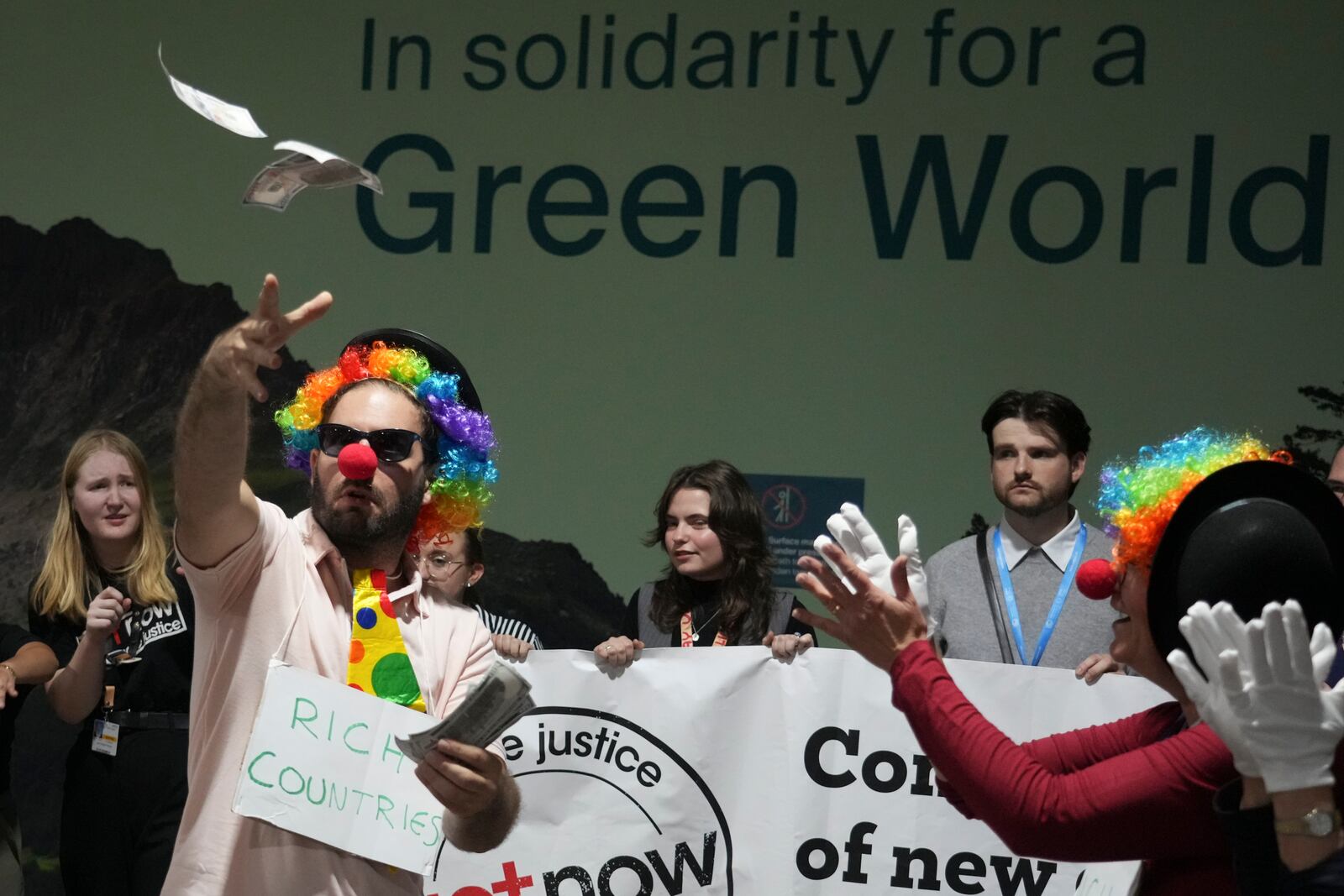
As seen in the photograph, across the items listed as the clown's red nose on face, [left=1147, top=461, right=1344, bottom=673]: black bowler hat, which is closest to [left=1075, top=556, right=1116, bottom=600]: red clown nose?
the clown's red nose on face

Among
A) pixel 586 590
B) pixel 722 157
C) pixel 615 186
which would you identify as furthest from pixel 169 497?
pixel 722 157

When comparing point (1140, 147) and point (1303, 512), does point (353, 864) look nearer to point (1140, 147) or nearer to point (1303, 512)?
point (1303, 512)

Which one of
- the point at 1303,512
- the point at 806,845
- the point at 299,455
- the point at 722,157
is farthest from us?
the point at 722,157

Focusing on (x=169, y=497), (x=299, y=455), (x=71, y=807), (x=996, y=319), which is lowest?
(x=71, y=807)

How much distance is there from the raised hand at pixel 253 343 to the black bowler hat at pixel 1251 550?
1372 millimetres

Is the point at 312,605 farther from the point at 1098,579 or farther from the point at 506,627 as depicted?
the point at 506,627

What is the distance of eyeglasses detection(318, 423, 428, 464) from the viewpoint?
298 centimetres

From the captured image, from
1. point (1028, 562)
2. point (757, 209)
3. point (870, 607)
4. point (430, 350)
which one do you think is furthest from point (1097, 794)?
point (757, 209)

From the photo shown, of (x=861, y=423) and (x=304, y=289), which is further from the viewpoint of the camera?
(x=304, y=289)

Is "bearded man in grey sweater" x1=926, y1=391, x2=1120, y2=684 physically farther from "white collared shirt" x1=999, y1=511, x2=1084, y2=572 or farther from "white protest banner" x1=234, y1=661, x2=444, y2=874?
"white protest banner" x1=234, y1=661, x2=444, y2=874

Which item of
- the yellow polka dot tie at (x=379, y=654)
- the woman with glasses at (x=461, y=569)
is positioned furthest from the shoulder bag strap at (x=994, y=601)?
the yellow polka dot tie at (x=379, y=654)

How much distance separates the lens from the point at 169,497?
24.8ft

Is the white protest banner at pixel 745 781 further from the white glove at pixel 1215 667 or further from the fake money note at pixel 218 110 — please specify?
the fake money note at pixel 218 110

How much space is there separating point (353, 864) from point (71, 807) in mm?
2533
